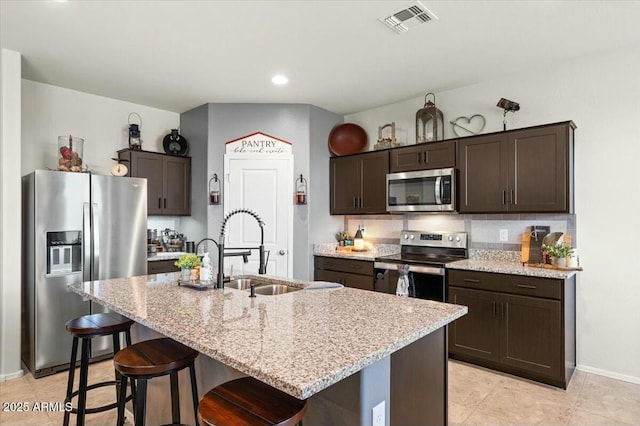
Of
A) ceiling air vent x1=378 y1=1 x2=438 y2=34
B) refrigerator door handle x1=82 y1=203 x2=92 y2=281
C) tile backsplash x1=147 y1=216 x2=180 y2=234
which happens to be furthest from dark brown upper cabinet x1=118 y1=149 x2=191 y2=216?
ceiling air vent x1=378 y1=1 x2=438 y2=34

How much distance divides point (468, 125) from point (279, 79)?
1.98 meters

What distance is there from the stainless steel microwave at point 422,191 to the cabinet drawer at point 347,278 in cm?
80

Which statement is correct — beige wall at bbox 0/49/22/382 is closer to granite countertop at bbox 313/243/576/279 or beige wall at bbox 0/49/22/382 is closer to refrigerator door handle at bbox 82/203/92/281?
refrigerator door handle at bbox 82/203/92/281

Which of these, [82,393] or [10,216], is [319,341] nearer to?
[82,393]

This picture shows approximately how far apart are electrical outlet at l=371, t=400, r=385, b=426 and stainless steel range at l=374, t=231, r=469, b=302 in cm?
224

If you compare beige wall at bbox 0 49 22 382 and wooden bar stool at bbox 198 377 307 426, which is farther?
beige wall at bbox 0 49 22 382

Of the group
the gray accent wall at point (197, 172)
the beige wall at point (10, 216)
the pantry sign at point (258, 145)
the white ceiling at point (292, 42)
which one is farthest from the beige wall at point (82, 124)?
the pantry sign at point (258, 145)

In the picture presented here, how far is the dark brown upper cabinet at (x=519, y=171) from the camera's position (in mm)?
3104

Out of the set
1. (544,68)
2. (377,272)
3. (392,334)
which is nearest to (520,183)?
(544,68)

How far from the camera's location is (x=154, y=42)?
300 centimetres

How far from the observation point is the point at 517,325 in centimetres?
307

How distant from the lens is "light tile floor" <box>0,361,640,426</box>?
2.47m

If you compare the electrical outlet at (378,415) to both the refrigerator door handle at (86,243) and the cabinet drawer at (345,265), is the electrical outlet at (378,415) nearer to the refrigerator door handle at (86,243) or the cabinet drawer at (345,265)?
the cabinet drawer at (345,265)

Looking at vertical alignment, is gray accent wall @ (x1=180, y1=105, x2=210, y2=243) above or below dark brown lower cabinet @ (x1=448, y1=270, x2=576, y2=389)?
above
